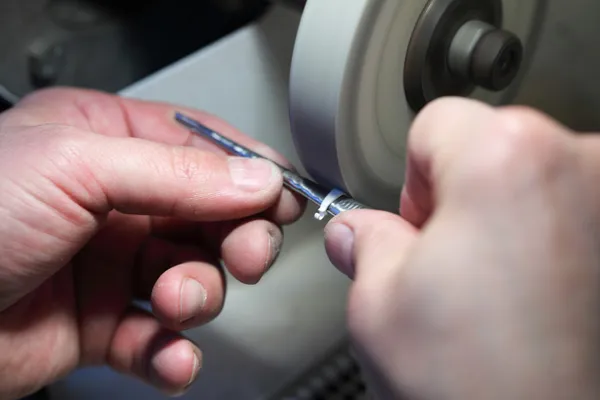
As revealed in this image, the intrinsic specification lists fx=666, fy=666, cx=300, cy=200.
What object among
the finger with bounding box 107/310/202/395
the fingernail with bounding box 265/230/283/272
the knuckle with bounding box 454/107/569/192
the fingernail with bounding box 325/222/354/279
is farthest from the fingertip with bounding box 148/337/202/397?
the knuckle with bounding box 454/107/569/192

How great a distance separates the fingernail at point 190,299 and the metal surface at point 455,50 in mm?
238

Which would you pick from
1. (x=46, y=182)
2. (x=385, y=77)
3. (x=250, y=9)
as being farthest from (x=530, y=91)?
(x=46, y=182)

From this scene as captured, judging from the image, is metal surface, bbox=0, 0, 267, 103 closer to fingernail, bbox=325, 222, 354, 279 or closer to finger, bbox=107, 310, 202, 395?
finger, bbox=107, 310, 202, 395

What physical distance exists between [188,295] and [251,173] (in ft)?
0.38

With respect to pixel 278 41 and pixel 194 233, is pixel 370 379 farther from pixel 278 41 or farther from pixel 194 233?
pixel 278 41

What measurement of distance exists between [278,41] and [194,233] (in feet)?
0.88

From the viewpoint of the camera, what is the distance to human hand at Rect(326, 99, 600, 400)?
29cm

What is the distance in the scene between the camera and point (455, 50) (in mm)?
524

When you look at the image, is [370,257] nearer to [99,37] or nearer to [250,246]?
[250,246]

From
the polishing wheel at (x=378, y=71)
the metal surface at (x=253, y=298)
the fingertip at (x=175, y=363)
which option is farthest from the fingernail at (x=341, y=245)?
the metal surface at (x=253, y=298)

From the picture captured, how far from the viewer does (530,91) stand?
68 centimetres

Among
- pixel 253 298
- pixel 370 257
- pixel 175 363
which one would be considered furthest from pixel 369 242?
pixel 253 298

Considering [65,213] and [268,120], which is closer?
[65,213]

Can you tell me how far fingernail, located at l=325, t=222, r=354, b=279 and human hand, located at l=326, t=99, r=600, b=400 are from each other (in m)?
0.07
